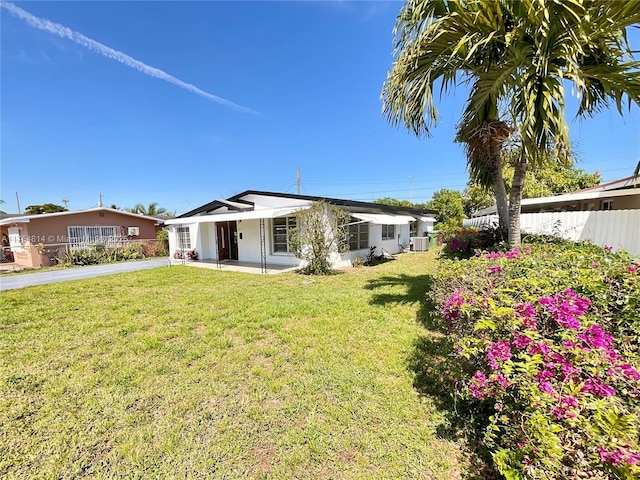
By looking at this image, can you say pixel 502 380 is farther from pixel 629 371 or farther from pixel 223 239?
pixel 223 239

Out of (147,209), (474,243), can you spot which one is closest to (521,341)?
(474,243)

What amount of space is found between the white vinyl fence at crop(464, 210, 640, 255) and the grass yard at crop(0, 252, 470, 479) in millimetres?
6983

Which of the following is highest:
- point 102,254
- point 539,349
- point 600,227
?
point 600,227

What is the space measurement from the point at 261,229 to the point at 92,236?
21.0 meters

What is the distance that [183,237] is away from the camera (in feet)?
77.9

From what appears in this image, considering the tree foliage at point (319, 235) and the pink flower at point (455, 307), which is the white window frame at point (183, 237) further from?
the pink flower at point (455, 307)

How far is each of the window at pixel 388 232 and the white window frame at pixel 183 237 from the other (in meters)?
16.7

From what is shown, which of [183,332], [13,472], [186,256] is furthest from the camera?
[186,256]

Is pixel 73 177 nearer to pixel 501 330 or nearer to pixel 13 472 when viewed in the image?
pixel 13 472

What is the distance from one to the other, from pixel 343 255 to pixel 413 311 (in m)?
9.60

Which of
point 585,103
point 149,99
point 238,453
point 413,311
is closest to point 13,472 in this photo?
point 238,453

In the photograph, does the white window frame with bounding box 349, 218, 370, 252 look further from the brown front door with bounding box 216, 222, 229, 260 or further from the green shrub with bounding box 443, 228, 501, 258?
the brown front door with bounding box 216, 222, 229, 260

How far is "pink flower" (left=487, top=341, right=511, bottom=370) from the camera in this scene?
9.32 ft

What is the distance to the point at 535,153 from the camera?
6352 millimetres
